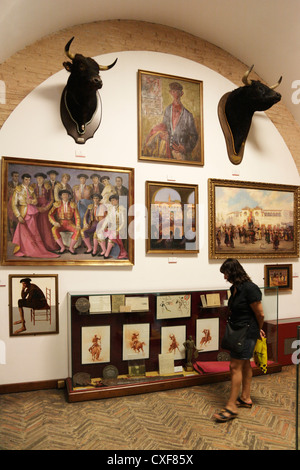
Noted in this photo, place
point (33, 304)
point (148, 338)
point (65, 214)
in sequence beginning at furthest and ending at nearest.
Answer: point (65, 214)
point (148, 338)
point (33, 304)

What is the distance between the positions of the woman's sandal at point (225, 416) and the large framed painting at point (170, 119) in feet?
13.8

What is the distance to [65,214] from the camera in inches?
220

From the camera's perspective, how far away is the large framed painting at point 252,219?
6.64 m

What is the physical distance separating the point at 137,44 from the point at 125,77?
0.75 metres

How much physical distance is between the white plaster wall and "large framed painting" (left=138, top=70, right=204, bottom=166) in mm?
145

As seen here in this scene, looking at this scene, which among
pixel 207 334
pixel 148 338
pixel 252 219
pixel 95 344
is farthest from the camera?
pixel 252 219

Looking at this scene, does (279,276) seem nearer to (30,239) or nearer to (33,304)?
(33,304)

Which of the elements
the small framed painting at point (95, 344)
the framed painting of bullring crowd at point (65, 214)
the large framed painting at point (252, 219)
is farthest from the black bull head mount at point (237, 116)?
the small framed painting at point (95, 344)

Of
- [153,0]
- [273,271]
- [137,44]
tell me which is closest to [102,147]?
[137,44]

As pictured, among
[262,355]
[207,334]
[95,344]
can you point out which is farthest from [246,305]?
[95,344]

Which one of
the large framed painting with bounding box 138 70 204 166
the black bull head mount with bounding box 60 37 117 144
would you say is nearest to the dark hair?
the large framed painting with bounding box 138 70 204 166

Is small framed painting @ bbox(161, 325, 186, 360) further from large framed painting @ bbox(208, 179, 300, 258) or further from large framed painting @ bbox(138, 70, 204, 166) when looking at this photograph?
large framed painting @ bbox(138, 70, 204, 166)

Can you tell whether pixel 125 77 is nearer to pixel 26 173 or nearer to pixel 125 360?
pixel 26 173

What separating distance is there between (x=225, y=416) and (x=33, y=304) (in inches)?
129
